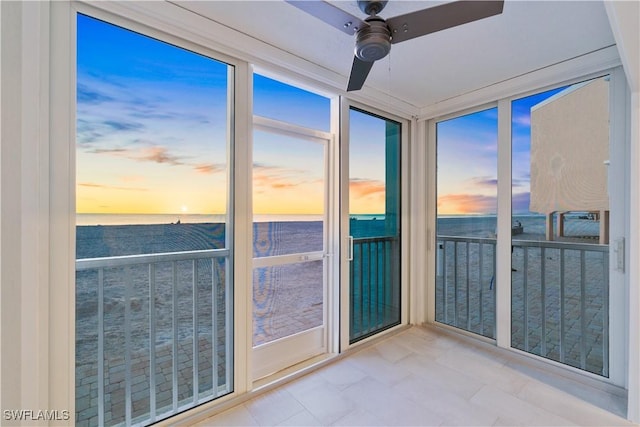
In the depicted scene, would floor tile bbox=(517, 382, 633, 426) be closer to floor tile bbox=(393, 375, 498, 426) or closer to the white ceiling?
floor tile bbox=(393, 375, 498, 426)

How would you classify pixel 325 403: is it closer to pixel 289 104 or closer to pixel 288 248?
pixel 288 248

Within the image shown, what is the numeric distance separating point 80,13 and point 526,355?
4.01 meters

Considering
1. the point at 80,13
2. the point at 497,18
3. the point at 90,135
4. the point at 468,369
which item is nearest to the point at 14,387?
the point at 90,135

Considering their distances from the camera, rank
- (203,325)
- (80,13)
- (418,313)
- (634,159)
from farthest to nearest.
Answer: (418,313), (203,325), (634,159), (80,13)

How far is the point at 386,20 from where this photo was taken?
1327mm

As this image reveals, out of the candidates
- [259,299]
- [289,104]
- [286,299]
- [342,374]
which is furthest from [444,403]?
[289,104]

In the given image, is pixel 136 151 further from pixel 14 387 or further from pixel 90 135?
pixel 14 387

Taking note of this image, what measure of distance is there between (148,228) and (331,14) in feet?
5.09

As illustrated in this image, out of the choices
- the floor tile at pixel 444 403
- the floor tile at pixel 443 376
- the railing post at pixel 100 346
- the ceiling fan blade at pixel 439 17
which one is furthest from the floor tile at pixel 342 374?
the ceiling fan blade at pixel 439 17

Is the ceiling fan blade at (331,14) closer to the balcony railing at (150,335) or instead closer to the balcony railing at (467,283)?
the balcony railing at (150,335)

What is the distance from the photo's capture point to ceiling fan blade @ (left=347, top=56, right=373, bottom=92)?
1.58 meters

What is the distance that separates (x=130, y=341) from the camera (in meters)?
1.68

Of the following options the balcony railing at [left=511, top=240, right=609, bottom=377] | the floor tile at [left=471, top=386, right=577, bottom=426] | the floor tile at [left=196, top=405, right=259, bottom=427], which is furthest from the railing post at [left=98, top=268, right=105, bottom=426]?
the balcony railing at [left=511, top=240, right=609, bottom=377]

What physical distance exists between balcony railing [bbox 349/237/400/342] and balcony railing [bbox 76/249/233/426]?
131cm
